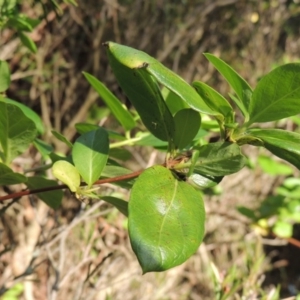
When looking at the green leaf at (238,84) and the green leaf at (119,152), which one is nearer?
the green leaf at (238,84)

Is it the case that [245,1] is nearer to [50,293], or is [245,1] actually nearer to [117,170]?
[50,293]

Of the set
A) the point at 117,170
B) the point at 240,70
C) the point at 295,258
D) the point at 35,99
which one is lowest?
the point at 295,258

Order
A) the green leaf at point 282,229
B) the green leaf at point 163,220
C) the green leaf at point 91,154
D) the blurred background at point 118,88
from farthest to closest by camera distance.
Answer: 1. the blurred background at point 118,88
2. the green leaf at point 282,229
3. the green leaf at point 91,154
4. the green leaf at point 163,220

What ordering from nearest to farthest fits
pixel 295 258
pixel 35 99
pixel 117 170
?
pixel 117 170
pixel 35 99
pixel 295 258

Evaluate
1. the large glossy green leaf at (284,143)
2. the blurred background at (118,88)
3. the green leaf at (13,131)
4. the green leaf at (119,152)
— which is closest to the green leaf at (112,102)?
the green leaf at (119,152)

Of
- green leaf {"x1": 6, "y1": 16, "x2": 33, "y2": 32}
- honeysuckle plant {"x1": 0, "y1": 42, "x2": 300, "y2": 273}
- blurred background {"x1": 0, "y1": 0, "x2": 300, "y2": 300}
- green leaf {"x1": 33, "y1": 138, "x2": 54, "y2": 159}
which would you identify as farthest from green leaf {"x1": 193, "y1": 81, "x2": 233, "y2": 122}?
blurred background {"x1": 0, "y1": 0, "x2": 300, "y2": 300}

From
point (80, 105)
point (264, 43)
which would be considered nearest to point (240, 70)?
point (264, 43)

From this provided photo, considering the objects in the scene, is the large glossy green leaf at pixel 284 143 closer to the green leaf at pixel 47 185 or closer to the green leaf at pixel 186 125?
the green leaf at pixel 186 125
